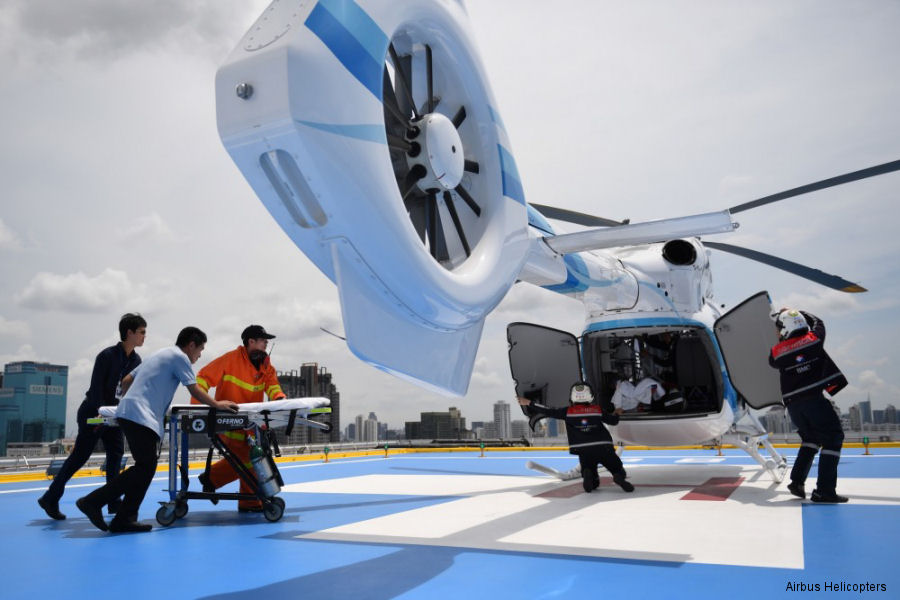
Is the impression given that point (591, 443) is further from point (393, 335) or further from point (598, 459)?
point (393, 335)

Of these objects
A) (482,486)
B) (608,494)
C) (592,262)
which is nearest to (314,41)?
(592,262)

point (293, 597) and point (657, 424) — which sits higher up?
point (657, 424)

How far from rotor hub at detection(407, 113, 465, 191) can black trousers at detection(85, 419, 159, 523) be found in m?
3.13

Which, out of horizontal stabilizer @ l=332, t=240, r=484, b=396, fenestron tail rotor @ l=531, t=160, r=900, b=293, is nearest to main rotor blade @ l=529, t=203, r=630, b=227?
fenestron tail rotor @ l=531, t=160, r=900, b=293

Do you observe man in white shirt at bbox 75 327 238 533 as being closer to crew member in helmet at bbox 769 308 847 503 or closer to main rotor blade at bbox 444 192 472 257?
main rotor blade at bbox 444 192 472 257

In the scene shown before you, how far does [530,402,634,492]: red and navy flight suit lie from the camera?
24.0 feet

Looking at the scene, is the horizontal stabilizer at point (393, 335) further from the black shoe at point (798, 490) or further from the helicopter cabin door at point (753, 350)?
the helicopter cabin door at point (753, 350)

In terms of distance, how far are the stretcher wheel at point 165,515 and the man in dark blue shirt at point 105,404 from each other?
2.23 ft

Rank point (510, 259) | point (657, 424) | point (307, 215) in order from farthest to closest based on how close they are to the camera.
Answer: point (657, 424)
point (510, 259)
point (307, 215)

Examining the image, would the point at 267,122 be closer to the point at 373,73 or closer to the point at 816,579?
the point at 373,73

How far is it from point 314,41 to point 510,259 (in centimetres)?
212

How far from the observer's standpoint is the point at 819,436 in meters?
6.18

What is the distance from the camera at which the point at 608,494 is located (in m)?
7.14

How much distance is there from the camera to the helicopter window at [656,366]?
8.59 meters
